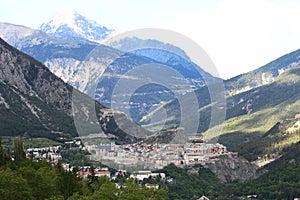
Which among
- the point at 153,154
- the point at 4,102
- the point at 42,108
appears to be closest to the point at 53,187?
the point at 153,154

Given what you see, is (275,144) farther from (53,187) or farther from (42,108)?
(53,187)

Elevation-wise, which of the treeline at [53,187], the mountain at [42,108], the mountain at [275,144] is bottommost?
the mountain at [275,144]

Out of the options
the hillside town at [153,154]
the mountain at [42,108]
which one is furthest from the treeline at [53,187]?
the mountain at [42,108]

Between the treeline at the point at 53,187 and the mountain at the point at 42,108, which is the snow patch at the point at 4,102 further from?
the treeline at the point at 53,187

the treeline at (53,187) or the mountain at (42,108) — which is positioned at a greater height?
the mountain at (42,108)

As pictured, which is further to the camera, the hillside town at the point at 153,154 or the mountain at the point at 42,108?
the mountain at the point at 42,108

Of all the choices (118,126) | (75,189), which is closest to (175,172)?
(75,189)

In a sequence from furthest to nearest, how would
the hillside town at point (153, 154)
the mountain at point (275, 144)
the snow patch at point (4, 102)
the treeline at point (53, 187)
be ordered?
the snow patch at point (4, 102) < the mountain at point (275, 144) < the hillside town at point (153, 154) < the treeline at point (53, 187)

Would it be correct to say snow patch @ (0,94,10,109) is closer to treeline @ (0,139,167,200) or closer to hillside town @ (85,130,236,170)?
hillside town @ (85,130,236,170)

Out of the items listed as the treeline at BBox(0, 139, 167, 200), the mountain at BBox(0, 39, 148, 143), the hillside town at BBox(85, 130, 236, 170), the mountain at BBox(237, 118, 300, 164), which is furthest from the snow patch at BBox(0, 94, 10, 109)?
the treeline at BBox(0, 139, 167, 200)
